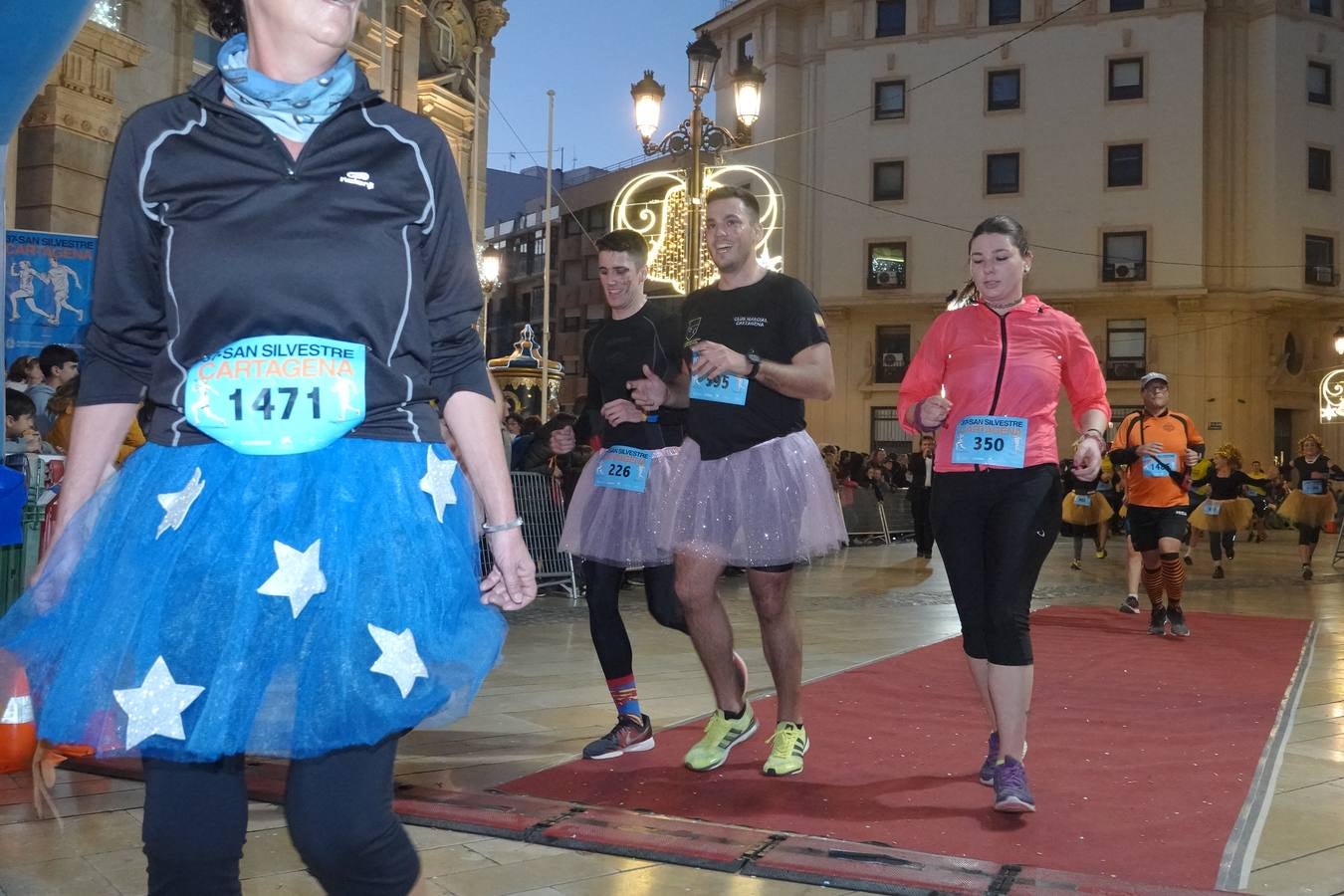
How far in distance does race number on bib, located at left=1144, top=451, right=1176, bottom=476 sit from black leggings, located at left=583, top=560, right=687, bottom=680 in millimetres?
5985

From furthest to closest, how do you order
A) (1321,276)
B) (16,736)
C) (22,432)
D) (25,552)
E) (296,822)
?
(1321,276), (22,432), (25,552), (16,736), (296,822)

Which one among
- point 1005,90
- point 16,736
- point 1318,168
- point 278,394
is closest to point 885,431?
point 1005,90

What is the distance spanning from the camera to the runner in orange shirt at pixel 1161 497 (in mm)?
9867

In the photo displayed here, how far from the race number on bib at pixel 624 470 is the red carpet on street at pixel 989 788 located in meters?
1.08

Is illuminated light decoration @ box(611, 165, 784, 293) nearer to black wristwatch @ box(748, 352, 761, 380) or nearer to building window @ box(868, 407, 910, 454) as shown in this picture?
black wristwatch @ box(748, 352, 761, 380)

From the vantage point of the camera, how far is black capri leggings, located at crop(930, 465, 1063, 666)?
4.48m

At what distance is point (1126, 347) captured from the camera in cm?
4006

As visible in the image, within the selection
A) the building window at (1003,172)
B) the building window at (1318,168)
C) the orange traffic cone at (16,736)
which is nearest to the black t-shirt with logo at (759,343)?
the orange traffic cone at (16,736)

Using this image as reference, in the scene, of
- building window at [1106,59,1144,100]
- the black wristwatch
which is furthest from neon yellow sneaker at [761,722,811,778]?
building window at [1106,59,1144,100]

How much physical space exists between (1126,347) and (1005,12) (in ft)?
36.1

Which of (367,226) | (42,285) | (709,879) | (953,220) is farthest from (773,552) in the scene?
(953,220)

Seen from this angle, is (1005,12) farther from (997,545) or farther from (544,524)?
(997,545)

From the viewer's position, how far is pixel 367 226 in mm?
2078

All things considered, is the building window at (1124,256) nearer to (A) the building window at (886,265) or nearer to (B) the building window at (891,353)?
(A) the building window at (886,265)
